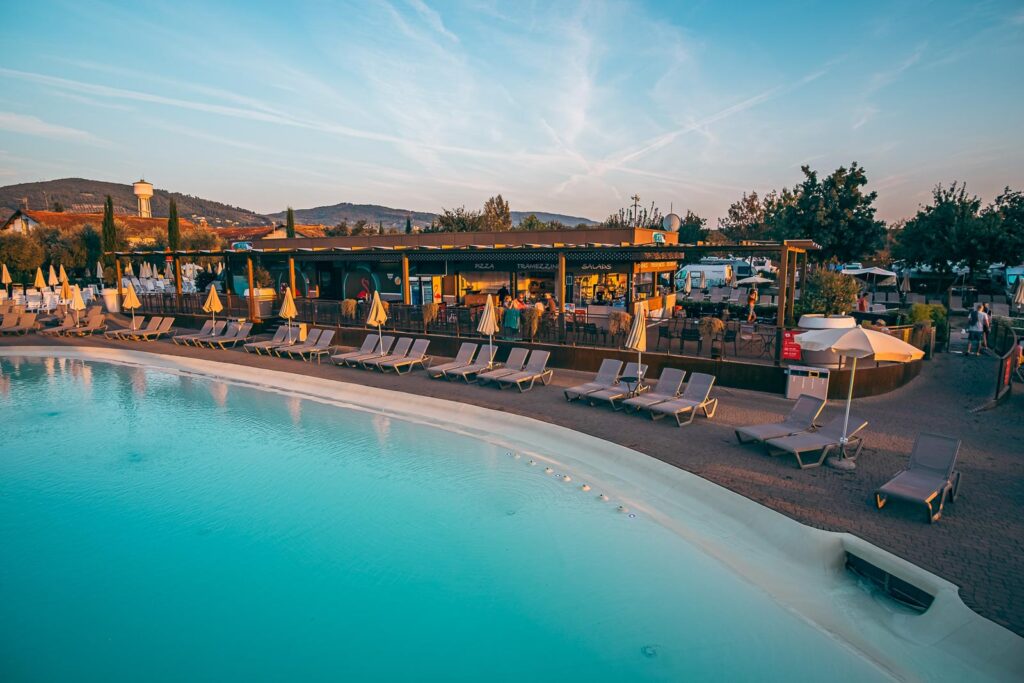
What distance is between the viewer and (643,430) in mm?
10844

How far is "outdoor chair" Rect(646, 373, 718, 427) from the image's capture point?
11.2 meters

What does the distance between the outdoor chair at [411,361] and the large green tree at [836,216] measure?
21.3m

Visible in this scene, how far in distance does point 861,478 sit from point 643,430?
3575 mm

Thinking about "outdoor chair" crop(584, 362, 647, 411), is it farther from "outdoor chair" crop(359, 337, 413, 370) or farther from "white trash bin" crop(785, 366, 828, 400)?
"outdoor chair" crop(359, 337, 413, 370)

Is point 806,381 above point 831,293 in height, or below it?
below

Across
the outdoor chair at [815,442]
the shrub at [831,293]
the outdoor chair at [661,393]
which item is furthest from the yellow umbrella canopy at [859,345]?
the shrub at [831,293]

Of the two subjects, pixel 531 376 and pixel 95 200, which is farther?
pixel 95 200

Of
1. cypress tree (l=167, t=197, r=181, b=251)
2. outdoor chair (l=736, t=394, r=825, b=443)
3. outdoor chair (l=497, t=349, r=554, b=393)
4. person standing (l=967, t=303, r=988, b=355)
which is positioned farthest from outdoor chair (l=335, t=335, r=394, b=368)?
cypress tree (l=167, t=197, r=181, b=251)

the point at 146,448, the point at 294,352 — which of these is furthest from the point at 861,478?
the point at 294,352

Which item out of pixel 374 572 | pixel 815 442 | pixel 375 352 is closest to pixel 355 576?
pixel 374 572

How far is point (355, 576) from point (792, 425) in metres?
7.37

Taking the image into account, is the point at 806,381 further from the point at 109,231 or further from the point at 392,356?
the point at 109,231

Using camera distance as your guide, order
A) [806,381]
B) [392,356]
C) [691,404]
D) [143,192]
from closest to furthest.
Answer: [691,404]
[806,381]
[392,356]
[143,192]

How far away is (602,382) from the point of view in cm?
1338
